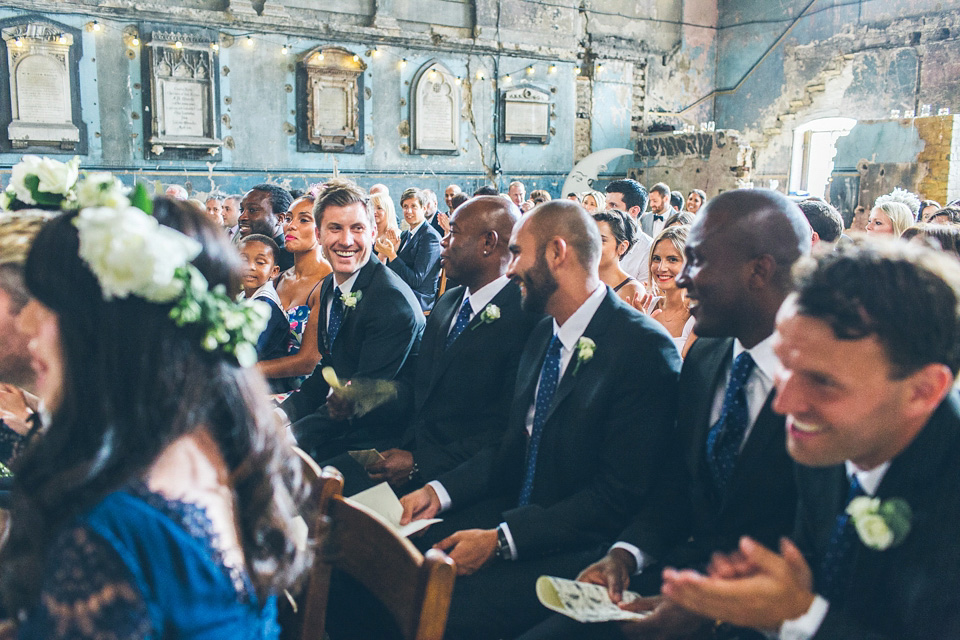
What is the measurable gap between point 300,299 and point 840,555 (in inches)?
144

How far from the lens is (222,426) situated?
1300 mm

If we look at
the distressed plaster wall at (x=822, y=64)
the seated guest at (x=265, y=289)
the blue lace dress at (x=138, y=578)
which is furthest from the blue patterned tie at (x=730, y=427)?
the distressed plaster wall at (x=822, y=64)

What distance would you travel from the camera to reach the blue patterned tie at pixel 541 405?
2539mm

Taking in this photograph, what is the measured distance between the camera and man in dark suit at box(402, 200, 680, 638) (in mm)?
2320

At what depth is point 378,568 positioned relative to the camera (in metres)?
1.74

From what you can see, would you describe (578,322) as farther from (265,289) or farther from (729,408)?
(265,289)

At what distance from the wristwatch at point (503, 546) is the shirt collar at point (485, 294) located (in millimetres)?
1172

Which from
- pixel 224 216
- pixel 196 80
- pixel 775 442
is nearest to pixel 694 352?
pixel 775 442

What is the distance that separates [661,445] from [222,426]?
1480mm

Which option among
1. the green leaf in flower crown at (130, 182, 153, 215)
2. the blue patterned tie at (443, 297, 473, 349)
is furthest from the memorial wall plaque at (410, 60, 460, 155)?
the green leaf in flower crown at (130, 182, 153, 215)

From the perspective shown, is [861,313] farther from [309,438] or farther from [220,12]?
[220,12]

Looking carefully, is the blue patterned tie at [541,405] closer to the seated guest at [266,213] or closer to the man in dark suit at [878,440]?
the man in dark suit at [878,440]

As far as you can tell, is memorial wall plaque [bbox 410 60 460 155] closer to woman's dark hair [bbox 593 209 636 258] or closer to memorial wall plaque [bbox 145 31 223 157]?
memorial wall plaque [bbox 145 31 223 157]

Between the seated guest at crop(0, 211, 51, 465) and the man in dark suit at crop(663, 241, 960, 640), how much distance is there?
1569mm
